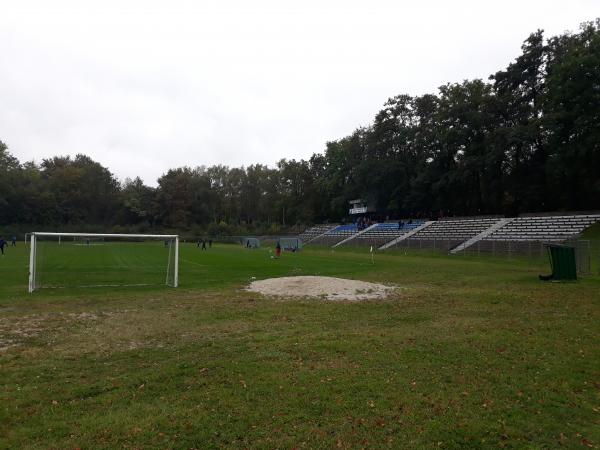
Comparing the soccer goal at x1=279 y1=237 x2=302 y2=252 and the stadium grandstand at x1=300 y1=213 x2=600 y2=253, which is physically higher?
the stadium grandstand at x1=300 y1=213 x2=600 y2=253

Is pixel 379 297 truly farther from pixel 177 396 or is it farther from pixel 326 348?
pixel 177 396

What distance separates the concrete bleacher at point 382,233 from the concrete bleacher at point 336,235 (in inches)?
121

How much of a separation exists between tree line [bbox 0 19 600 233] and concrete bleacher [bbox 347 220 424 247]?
24.9 ft

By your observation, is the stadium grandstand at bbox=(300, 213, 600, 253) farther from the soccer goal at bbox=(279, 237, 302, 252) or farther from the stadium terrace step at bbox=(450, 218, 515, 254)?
the soccer goal at bbox=(279, 237, 302, 252)

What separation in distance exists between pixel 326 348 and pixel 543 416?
3.77 metres

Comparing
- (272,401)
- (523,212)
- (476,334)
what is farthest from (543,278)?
(523,212)

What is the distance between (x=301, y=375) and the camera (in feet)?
21.6

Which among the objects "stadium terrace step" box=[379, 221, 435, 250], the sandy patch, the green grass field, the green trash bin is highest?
"stadium terrace step" box=[379, 221, 435, 250]

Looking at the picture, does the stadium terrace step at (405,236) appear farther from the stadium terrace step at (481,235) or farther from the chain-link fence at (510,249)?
the stadium terrace step at (481,235)

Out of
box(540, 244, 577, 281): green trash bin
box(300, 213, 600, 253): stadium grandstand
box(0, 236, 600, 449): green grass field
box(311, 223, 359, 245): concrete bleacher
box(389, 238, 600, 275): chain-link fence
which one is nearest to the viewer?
box(0, 236, 600, 449): green grass field

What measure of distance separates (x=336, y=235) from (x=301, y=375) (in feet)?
192

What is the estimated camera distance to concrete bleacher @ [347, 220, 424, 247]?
53.3 m

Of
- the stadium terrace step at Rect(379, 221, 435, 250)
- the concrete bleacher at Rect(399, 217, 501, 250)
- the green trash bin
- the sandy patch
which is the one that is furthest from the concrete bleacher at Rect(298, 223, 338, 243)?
the sandy patch

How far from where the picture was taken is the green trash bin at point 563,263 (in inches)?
757
